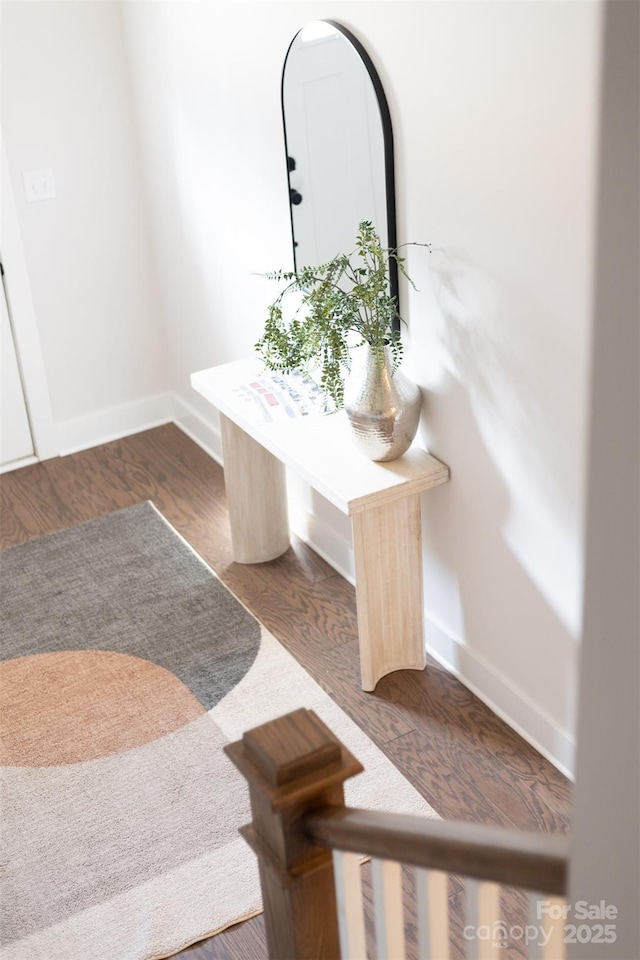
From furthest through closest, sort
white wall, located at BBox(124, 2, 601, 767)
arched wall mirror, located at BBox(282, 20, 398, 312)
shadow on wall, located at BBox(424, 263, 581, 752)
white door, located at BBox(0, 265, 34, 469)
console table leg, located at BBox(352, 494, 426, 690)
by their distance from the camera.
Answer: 1. white door, located at BBox(0, 265, 34, 469)
2. console table leg, located at BBox(352, 494, 426, 690)
3. arched wall mirror, located at BBox(282, 20, 398, 312)
4. shadow on wall, located at BBox(424, 263, 581, 752)
5. white wall, located at BBox(124, 2, 601, 767)

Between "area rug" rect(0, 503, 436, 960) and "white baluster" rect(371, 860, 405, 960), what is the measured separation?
1070 mm

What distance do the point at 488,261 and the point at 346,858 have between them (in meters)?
1.41

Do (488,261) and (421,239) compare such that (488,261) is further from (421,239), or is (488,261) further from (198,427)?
(198,427)

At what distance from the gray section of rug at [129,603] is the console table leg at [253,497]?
17 centimetres

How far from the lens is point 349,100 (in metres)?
2.46

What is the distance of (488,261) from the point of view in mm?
2154

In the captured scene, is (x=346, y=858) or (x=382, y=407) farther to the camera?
(x=382, y=407)

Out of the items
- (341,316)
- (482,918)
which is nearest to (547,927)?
(482,918)

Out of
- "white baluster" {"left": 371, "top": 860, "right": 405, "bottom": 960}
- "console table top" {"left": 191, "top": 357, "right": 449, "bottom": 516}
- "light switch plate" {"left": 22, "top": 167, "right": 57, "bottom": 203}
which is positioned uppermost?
"light switch plate" {"left": 22, "top": 167, "right": 57, "bottom": 203}

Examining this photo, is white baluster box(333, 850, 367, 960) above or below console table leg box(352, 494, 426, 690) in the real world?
above

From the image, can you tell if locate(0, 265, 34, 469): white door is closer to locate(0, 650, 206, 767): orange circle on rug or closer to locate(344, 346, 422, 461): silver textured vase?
locate(0, 650, 206, 767): orange circle on rug

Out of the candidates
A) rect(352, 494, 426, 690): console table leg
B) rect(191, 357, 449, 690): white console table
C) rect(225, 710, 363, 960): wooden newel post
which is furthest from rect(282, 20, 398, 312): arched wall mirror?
rect(225, 710, 363, 960): wooden newel post

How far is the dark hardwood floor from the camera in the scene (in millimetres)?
2311

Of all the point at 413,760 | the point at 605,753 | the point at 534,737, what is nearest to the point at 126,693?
the point at 413,760
